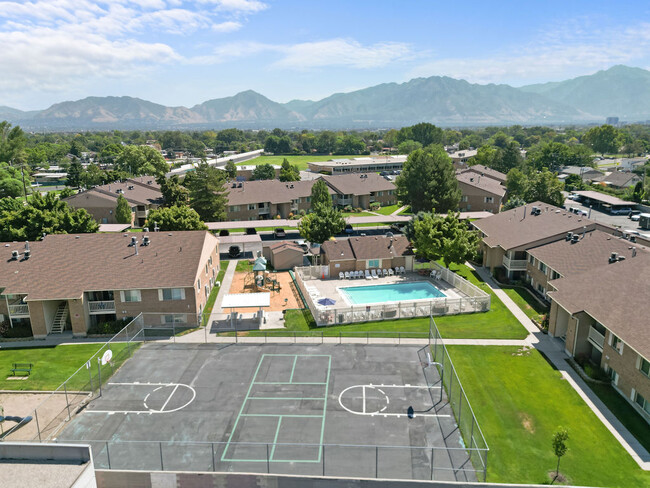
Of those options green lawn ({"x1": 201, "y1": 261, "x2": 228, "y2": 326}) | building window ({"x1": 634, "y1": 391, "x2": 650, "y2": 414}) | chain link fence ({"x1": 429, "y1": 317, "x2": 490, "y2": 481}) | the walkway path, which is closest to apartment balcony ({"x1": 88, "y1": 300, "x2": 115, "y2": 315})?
green lawn ({"x1": 201, "y1": 261, "x2": 228, "y2": 326})

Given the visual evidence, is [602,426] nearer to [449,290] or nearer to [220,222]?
[449,290]

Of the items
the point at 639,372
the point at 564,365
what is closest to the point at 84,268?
the point at 564,365

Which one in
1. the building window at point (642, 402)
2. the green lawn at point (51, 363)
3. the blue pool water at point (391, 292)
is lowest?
the blue pool water at point (391, 292)

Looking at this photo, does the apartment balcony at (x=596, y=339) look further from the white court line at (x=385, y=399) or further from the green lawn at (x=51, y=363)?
the green lawn at (x=51, y=363)

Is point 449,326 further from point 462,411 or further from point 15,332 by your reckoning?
point 15,332

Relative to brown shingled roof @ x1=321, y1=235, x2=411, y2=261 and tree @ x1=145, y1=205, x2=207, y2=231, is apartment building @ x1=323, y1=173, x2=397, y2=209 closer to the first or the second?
brown shingled roof @ x1=321, y1=235, x2=411, y2=261

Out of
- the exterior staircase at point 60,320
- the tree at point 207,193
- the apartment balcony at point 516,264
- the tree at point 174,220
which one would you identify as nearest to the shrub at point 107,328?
the exterior staircase at point 60,320

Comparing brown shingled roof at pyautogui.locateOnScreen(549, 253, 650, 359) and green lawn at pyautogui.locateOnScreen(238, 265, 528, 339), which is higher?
brown shingled roof at pyautogui.locateOnScreen(549, 253, 650, 359)
